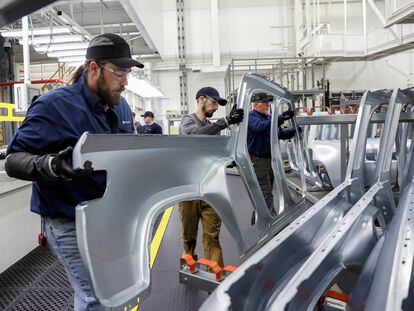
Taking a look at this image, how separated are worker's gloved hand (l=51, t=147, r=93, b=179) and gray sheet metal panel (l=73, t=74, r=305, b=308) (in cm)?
3

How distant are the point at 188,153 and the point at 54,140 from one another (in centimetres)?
62

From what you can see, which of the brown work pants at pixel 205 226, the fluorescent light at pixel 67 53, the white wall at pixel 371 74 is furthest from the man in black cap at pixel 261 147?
the white wall at pixel 371 74

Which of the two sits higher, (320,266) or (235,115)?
(235,115)

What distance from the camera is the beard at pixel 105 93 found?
5.81 ft

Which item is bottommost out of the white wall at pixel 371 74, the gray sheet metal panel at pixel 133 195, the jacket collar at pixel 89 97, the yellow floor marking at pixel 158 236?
the yellow floor marking at pixel 158 236

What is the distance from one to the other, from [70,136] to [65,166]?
1.17ft

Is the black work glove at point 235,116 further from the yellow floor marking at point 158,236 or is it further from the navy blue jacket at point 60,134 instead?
the yellow floor marking at point 158,236

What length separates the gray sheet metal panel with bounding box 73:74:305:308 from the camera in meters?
1.24

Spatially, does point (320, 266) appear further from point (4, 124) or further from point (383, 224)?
point (4, 124)

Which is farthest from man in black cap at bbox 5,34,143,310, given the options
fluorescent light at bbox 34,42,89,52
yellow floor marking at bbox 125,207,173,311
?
fluorescent light at bbox 34,42,89,52

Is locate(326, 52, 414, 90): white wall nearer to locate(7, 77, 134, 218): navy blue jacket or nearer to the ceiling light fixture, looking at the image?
the ceiling light fixture

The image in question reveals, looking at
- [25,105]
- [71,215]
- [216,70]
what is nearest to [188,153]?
[71,215]

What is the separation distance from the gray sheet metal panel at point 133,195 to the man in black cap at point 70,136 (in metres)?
0.19

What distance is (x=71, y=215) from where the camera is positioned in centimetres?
164
